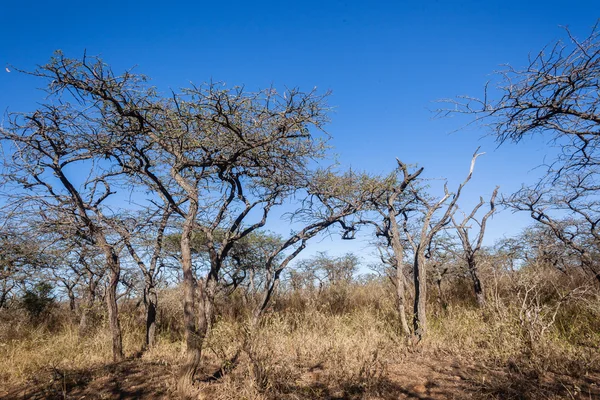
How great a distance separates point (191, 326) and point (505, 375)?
4263mm

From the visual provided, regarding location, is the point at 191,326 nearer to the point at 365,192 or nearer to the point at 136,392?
the point at 136,392

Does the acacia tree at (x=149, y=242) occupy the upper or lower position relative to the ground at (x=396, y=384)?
upper

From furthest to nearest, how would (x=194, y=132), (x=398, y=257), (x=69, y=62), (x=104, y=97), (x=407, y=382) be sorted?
(x=398, y=257), (x=194, y=132), (x=407, y=382), (x=104, y=97), (x=69, y=62)

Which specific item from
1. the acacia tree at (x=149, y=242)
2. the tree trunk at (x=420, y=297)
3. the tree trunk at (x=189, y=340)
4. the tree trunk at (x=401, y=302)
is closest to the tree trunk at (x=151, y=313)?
the acacia tree at (x=149, y=242)

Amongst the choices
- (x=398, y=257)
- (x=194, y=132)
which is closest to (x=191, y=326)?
(x=194, y=132)

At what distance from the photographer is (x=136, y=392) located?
4750 millimetres

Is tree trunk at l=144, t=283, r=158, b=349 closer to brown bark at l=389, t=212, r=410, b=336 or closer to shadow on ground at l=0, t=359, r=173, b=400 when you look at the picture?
shadow on ground at l=0, t=359, r=173, b=400

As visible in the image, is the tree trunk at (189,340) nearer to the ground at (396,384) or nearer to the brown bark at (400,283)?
the ground at (396,384)

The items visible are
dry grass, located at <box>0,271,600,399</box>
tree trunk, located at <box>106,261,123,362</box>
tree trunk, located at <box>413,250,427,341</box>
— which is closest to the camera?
dry grass, located at <box>0,271,600,399</box>

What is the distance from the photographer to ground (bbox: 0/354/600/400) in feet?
12.9

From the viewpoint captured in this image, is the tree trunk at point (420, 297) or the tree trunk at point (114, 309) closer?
the tree trunk at point (114, 309)

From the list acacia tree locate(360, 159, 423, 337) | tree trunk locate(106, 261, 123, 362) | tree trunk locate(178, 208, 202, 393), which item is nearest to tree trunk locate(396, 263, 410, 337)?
acacia tree locate(360, 159, 423, 337)

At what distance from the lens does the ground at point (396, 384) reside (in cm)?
394

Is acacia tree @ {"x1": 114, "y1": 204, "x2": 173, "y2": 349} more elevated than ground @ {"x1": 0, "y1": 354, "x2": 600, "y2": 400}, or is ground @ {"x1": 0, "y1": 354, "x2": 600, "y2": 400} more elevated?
acacia tree @ {"x1": 114, "y1": 204, "x2": 173, "y2": 349}
